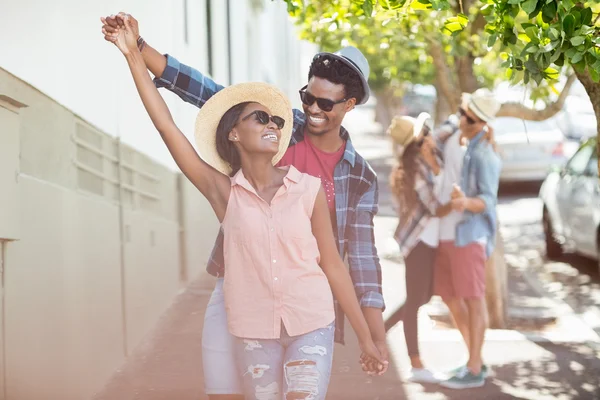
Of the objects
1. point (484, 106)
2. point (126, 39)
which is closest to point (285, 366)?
point (126, 39)

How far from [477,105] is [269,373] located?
3186 mm

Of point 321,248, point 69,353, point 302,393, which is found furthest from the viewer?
point 69,353

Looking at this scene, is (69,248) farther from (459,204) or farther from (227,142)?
(459,204)

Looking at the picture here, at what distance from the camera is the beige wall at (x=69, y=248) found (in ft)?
15.6

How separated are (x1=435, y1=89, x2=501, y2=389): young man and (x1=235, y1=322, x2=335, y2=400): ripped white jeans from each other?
8.74 feet

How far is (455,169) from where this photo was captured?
6.73 meters

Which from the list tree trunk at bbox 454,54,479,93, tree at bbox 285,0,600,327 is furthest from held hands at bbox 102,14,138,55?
tree trunk at bbox 454,54,479,93

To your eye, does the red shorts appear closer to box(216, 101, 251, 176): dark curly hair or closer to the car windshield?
box(216, 101, 251, 176): dark curly hair

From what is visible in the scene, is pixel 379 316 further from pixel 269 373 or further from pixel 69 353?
pixel 69 353

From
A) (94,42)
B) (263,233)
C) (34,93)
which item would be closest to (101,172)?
(94,42)

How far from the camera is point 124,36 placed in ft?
13.9

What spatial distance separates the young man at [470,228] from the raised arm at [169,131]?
2608 mm

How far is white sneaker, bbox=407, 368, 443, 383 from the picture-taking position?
6613 mm

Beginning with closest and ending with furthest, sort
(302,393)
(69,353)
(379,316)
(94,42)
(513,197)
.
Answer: (302,393) < (379,316) < (69,353) < (94,42) < (513,197)
